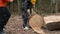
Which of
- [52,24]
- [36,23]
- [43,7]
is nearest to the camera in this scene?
[52,24]

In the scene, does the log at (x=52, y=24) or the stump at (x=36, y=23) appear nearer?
the log at (x=52, y=24)

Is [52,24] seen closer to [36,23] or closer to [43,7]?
[36,23]

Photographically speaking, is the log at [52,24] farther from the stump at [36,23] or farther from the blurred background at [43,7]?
the blurred background at [43,7]

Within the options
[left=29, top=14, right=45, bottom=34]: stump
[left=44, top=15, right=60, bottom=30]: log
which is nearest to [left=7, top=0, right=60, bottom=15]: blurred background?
[left=29, top=14, right=45, bottom=34]: stump

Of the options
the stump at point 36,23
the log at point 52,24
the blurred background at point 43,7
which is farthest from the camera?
the blurred background at point 43,7

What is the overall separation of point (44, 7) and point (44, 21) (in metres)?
3.81

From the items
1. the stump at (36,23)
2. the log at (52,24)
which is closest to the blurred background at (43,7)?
the stump at (36,23)

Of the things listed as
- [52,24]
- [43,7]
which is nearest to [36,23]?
[52,24]

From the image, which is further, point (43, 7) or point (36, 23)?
point (43, 7)

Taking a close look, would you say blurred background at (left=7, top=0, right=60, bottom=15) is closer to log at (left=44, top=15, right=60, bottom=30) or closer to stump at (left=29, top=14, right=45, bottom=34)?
stump at (left=29, top=14, right=45, bottom=34)

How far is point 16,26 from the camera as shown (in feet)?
Answer: 24.5

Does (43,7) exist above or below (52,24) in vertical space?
below

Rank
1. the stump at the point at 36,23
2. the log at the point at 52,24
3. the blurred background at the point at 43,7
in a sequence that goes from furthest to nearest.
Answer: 1. the blurred background at the point at 43,7
2. the stump at the point at 36,23
3. the log at the point at 52,24

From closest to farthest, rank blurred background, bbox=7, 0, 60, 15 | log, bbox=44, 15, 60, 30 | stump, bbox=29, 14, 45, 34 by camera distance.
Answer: log, bbox=44, 15, 60, 30
stump, bbox=29, 14, 45, 34
blurred background, bbox=7, 0, 60, 15
